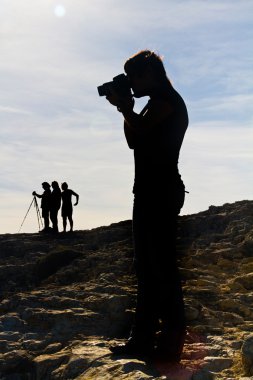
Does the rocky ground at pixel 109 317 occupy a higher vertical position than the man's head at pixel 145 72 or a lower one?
lower

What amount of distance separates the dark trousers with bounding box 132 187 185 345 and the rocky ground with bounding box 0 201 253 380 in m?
0.36

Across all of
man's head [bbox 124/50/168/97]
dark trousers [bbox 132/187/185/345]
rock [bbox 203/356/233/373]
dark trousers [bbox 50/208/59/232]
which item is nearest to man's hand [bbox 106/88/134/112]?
man's head [bbox 124/50/168/97]

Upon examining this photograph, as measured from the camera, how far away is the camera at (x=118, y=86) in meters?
4.87

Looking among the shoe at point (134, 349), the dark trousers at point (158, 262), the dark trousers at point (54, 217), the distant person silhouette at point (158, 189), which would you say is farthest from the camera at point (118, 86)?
the dark trousers at point (54, 217)

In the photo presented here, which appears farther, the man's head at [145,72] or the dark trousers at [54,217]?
the dark trousers at [54,217]

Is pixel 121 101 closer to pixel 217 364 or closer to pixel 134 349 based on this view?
pixel 134 349

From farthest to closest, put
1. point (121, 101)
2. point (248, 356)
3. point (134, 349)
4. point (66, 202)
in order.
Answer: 1. point (66, 202)
2. point (134, 349)
3. point (121, 101)
4. point (248, 356)

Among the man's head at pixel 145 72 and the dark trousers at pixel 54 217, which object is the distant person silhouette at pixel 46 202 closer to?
the dark trousers at pixel 54 217

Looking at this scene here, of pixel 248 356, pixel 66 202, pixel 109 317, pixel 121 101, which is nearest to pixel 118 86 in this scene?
pixel 121 101

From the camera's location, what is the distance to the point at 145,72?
4891 millimetres

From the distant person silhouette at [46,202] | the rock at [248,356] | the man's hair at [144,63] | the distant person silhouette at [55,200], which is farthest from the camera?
the distant person silhouette at [46,202]

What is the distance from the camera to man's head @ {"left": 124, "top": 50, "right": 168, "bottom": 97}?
489 cm

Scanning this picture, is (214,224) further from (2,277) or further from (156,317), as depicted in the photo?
(156,317)

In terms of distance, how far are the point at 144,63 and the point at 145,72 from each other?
76 millimetres
